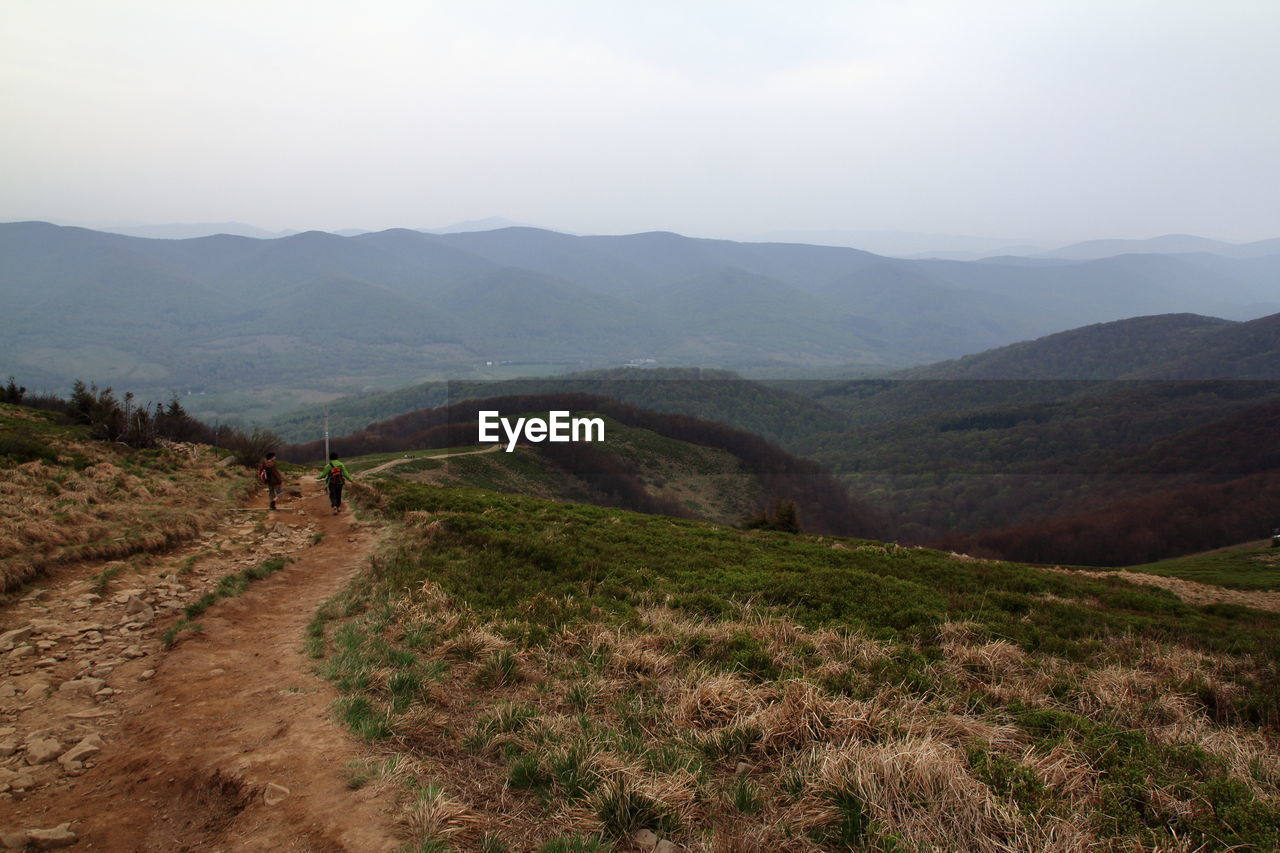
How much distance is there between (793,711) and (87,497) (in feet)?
45.2

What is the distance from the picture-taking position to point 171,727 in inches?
224

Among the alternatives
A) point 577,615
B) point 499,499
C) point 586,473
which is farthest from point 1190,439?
point 577,615

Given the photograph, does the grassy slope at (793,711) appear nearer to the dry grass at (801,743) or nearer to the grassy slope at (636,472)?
the dry grass at (801,743)

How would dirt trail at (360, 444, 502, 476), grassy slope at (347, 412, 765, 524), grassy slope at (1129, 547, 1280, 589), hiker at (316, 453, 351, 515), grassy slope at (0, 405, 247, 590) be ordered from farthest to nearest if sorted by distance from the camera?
grassy slope at (347, 412, 765, 524)
dirt trail at (360, 444, 502, 476)
grassy slope at (1129, 547, 1280, 589)
hiker at (316, 453, 351, 515)
grassy slope at (0, 405, 247, 590)

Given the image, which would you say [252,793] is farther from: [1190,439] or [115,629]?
[1190,439]

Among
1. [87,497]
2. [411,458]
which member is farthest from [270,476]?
[411,458]

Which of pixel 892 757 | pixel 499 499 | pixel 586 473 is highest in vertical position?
pixel 892 757

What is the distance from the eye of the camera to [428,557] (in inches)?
A: 470

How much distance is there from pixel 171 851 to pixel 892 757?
488 cm

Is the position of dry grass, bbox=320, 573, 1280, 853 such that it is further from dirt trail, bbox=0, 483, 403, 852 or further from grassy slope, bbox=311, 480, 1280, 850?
dirt trail, bbox=0, 483, 403, 852

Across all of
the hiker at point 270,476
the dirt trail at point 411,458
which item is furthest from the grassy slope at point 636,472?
the hiker at point 270,476

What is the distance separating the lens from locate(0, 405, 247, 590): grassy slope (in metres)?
9.43

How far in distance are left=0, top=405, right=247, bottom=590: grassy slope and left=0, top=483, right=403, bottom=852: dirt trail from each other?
0.64 m

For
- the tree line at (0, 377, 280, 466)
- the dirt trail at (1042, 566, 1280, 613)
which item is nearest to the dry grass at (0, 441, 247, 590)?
the tree line at (0, 377, 280, 466)
